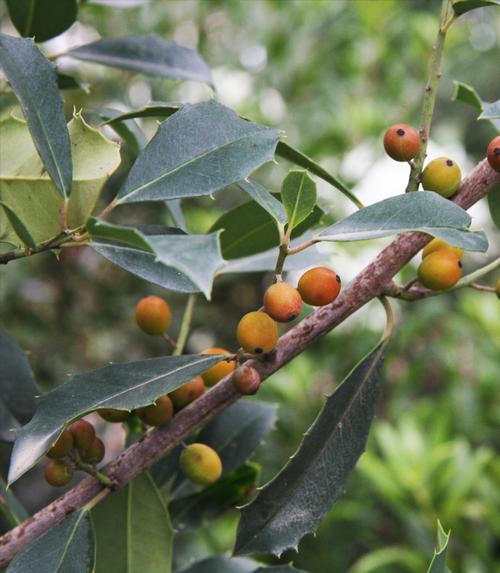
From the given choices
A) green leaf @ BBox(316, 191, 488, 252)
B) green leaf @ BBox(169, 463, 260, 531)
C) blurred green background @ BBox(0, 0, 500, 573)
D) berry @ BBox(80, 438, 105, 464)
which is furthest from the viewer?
blurred green background @ BBox(0, 0, 500, 573)

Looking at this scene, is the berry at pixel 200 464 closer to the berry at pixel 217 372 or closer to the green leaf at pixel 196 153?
the berry at pixel 217 372

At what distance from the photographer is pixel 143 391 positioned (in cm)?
52

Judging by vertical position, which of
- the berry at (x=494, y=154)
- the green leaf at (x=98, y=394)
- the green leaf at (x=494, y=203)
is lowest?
Answer: the green leaf at (x=98, y=394)

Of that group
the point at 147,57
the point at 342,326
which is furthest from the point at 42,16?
the point at 342,326

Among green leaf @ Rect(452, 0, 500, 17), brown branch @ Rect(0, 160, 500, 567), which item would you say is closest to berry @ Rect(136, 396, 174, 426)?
brown branch @ Rect(0, 160, 500, 567)

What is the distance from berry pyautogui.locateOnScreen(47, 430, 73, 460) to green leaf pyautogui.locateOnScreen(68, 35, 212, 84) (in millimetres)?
442

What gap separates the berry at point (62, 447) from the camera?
55cm

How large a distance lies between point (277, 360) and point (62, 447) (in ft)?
0.57

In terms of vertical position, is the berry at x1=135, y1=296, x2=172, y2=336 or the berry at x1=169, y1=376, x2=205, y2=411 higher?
the berry at x1=169, y1=376, x2=205, y2=411

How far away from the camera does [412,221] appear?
0.48 meters

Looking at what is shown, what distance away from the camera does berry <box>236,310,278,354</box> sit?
51cm

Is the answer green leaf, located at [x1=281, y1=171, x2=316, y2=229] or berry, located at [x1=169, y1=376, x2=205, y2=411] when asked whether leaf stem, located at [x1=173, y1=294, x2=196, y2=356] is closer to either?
berry, located at [x1=169, y1=376, x2=205, y2=411]

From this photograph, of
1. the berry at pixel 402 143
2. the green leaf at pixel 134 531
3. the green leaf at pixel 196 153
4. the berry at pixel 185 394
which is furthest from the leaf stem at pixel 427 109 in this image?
the green leaf at pixel 134 531

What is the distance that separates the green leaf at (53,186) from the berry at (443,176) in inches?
9.0
